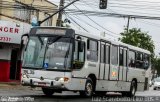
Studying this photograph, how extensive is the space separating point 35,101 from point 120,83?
8.72 meters

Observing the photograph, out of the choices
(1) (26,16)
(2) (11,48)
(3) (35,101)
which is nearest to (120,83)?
(3) (35,101)

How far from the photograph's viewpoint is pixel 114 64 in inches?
968

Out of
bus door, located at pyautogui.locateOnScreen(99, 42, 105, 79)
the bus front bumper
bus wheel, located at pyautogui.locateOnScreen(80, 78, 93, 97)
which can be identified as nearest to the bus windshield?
the bus front bumper

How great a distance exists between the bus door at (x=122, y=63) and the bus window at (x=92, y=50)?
3.43 meters

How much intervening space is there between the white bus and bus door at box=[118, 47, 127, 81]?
5.63 ft

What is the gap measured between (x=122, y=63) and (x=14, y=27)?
10209 mm

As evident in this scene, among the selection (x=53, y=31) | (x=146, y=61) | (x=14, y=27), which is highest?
(x=14, y=27)

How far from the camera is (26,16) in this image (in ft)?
152

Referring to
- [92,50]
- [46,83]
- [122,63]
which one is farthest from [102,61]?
[46,83]

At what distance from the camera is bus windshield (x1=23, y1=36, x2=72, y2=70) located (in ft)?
64.8

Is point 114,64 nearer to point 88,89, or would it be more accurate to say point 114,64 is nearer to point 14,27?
point 88,89

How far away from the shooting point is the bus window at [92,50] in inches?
850

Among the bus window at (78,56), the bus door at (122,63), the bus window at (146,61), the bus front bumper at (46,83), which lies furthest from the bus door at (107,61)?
the bus window at (146,61)

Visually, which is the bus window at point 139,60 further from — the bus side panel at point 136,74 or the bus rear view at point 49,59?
the bus rear view at point 49,59
